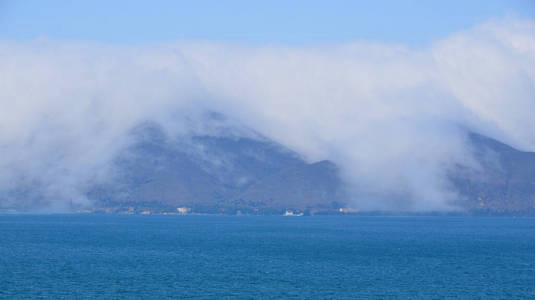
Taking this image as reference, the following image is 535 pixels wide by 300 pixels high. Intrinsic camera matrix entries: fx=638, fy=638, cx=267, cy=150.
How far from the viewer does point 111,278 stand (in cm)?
12362

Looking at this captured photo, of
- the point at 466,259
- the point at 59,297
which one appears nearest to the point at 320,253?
the point at 466,259

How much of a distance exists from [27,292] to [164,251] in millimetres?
73647

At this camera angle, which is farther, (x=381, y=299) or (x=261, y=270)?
(x=261, y=270)

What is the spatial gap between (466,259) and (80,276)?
317 ft

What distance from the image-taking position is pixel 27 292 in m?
107

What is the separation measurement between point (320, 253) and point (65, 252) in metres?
69.6

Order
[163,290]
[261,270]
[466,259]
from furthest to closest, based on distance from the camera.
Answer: [466,259]
[261,270]
[163,290]

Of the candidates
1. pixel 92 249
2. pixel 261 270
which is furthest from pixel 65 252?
pixel 261 270

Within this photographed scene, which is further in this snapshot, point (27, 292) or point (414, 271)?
point (414, 271)

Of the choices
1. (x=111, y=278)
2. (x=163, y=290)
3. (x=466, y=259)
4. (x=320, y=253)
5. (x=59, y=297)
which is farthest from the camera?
(x=320, y=253)

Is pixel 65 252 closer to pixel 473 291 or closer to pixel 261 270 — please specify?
pixel 261 270

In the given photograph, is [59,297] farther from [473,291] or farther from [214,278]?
[473,291]

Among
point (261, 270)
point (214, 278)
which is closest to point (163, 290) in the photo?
point (214, 278)

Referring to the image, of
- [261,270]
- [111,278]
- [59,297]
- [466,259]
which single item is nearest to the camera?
[59,297]
